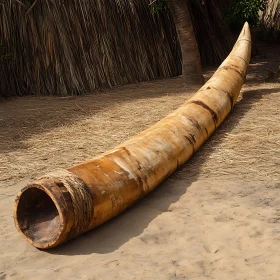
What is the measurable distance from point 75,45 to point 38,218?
5.19 m

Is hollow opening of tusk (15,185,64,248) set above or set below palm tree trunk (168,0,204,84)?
below

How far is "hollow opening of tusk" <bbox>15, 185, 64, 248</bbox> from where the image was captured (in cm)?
295

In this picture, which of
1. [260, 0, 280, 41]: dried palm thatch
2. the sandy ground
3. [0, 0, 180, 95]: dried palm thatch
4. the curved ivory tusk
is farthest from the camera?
[260, 0, 280, 41]: dried palm thatch

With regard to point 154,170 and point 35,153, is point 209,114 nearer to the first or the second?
point 154,170

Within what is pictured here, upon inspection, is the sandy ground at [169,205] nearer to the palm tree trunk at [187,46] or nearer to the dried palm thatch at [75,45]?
the palm tree trunk at [187,46]

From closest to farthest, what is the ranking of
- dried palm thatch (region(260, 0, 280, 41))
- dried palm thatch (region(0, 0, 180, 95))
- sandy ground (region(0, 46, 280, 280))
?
sandy ground (region(0, 46, 280, 280))
dried palm thatch (region(0, 0, 180, 95))
dried palm thatch (region(260, 0, 280, 41))

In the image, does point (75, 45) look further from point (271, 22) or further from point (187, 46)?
point (271, 22)

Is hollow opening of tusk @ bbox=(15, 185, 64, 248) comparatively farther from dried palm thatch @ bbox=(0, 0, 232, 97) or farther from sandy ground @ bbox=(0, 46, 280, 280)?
dried palm thatch @ bbox=(0, 0, 232, 97)

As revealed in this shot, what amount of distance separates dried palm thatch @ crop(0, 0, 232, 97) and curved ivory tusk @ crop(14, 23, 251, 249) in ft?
12.6

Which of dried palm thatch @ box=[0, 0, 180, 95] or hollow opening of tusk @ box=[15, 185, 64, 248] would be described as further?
dried palm thatch @ box=[0, 0, 180, 95]

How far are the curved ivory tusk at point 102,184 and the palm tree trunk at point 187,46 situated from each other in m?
3.26

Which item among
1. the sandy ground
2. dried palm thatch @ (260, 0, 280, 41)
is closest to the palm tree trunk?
the sandy ground

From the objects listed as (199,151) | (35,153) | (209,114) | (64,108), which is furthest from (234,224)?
(64,108)

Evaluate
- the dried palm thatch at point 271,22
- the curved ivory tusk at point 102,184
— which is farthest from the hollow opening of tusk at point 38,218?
the dried palm thatch at point 271,22
